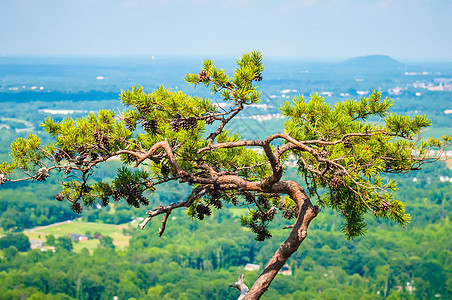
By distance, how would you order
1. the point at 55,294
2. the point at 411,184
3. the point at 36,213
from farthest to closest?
the point at 411,184, the point at 36,213, the point at 55,294

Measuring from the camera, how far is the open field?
167 feet

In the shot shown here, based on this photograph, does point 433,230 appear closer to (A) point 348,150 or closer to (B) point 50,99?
(A) point 348,150

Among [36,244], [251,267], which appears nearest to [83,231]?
[36,244]

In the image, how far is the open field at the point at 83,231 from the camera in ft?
167

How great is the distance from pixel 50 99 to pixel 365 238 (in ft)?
357

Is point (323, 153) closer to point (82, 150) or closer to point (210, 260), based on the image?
point (82, 150)

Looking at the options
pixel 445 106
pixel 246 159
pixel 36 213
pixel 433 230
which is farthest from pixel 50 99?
pixel 246 159

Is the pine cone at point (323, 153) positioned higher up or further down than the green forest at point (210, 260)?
higher up

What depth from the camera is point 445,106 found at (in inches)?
4178

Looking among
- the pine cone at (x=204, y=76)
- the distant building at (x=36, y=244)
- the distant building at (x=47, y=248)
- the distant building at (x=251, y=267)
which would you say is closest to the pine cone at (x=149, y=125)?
the pine cone at (x=204, y=76)

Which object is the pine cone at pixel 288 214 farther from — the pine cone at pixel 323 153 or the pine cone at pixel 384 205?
the pine cone at pixel 384 205

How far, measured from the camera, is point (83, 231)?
5425 centimetres

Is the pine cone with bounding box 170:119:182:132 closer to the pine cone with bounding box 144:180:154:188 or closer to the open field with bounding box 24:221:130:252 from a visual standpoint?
the pine cone with bounding box 144:180:154:188

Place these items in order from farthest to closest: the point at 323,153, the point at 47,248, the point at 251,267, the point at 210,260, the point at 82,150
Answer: the point at 47,248, the point at 210,260, the point at 251,267, the point at 82,150, the point at 323,153
